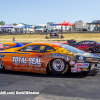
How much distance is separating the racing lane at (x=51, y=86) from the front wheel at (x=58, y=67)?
19 cm

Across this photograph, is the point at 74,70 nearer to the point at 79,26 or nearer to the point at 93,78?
the point at 93,78

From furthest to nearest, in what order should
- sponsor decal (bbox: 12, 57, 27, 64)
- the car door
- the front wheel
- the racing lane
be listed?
sponsor decal (bbox: 12, 57, 27, 64) → the car door → the front wheel → the racing lane

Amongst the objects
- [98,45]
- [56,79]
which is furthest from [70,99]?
[98,45]

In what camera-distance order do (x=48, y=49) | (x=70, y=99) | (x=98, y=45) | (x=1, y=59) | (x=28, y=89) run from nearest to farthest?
1. (x=70, y=99)
2. (x=28, y=89)
3. (x=48, y=49)
4. (x=1, y=59)
5. (x=98, y=45)

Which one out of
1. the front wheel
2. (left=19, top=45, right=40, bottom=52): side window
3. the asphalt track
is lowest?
the asphalt track

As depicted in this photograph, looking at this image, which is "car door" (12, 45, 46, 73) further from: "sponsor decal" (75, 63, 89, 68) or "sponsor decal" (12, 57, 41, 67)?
"sponsor decal" (75, 63, 89, 68)

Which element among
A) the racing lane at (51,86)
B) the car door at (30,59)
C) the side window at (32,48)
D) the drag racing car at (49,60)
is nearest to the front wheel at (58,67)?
the drag racing car at (49,60)

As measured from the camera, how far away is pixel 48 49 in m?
6.68

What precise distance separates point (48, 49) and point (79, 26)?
41728 mm

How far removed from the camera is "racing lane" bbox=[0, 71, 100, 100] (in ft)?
14.7

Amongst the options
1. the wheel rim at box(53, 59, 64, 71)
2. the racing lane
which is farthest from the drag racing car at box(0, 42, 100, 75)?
the racing lane

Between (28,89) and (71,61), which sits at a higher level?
(71,61)

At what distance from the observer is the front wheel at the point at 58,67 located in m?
6.38

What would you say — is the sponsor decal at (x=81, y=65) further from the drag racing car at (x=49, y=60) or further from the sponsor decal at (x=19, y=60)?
the sponsor decal at (x=19, y=60)
